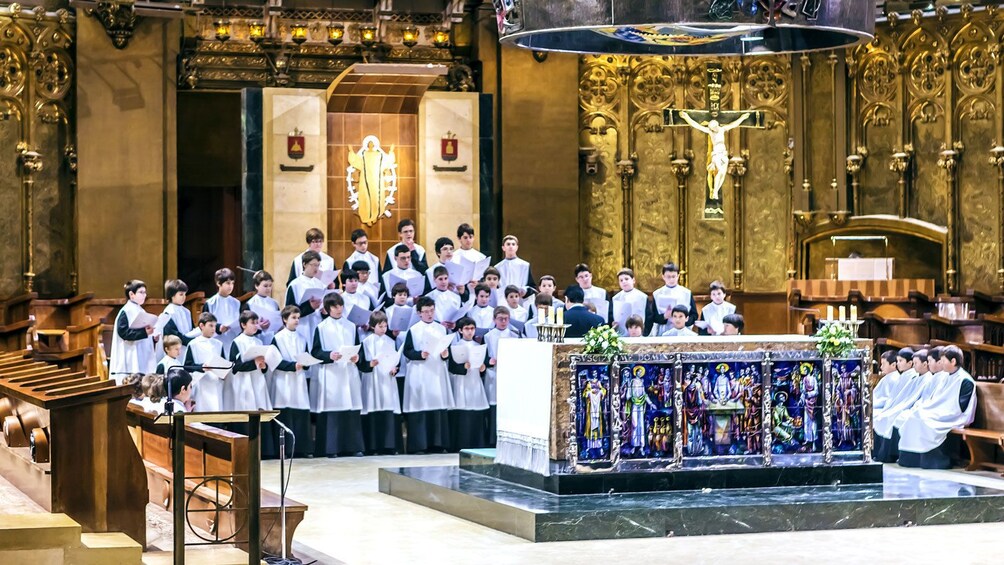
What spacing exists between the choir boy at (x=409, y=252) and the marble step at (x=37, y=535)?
8.42 metres

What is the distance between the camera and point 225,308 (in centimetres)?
1538

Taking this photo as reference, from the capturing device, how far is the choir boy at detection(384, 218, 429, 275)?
15.9 metres

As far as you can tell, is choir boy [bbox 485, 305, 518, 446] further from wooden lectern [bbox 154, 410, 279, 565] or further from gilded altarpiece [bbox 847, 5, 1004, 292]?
wooden lectern [bbox 154, 410, 279, 565]

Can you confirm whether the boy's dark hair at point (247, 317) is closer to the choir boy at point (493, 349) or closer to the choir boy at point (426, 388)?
the choir boy at point (426, 388)

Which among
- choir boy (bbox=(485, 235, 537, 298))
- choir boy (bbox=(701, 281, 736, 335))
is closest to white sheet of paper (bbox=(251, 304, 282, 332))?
choir boy (bbox=(485, 235, 537, 298))

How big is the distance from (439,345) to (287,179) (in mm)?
4602

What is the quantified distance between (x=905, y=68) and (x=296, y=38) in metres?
7.72

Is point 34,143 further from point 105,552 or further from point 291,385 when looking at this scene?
point 105,552

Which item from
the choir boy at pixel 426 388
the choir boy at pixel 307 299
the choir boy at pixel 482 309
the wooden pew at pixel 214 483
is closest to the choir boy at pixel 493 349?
the choir boy at pixel 482 309

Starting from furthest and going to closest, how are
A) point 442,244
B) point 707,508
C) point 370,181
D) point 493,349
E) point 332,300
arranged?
point 370,181 → point 442,244 → point 493,349 → point 332,300 → point 707,508

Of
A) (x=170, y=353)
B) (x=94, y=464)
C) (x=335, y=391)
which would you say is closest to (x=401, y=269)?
(x=335, y=391)

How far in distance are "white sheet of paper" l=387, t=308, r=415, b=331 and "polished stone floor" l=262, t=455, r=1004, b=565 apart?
12.4ft

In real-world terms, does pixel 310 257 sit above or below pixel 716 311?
above

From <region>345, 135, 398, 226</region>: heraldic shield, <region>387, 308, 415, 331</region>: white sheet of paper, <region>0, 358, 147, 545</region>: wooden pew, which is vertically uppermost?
<region>345, 135, 398, 226</region>: heraldic shield
